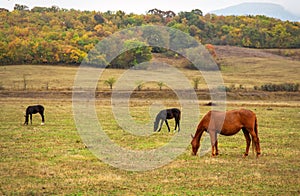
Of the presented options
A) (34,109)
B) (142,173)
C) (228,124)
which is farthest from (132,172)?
(34,109)

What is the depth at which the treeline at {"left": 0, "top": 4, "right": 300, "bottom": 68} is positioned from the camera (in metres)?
91.9

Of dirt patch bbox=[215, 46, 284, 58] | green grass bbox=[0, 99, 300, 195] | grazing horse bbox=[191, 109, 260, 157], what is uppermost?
dirt patch bbox=[215, 46, 284, 58]

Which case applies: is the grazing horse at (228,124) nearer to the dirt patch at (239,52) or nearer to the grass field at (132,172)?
the grass field at (132,172)

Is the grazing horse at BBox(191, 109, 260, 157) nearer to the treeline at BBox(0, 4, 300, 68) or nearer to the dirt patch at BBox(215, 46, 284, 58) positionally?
the treeline at BBox(0, 4, 300, 68)

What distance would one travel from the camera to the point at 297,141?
2155 centimetres

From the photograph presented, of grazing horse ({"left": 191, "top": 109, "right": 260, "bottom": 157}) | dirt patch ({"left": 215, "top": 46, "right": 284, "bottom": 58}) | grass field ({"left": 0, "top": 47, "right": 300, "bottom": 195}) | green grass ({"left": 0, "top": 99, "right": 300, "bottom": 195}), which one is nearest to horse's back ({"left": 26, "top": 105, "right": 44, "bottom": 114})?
grass field ({"left": 0, "top": 47, "right": 300, "bottom": 195})

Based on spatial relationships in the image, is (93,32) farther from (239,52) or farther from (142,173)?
(142,173)

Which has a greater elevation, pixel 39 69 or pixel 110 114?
pixel 39 69

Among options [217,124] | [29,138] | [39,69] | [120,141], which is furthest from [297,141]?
[39,69]

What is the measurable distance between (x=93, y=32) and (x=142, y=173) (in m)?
106

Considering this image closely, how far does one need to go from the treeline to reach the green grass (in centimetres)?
7044

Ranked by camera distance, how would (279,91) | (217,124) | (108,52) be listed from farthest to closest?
(108,52), (279,91), (217,124)

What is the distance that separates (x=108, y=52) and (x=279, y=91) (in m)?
41.2

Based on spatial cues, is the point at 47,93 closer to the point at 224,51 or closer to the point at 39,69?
the point at 39,69
